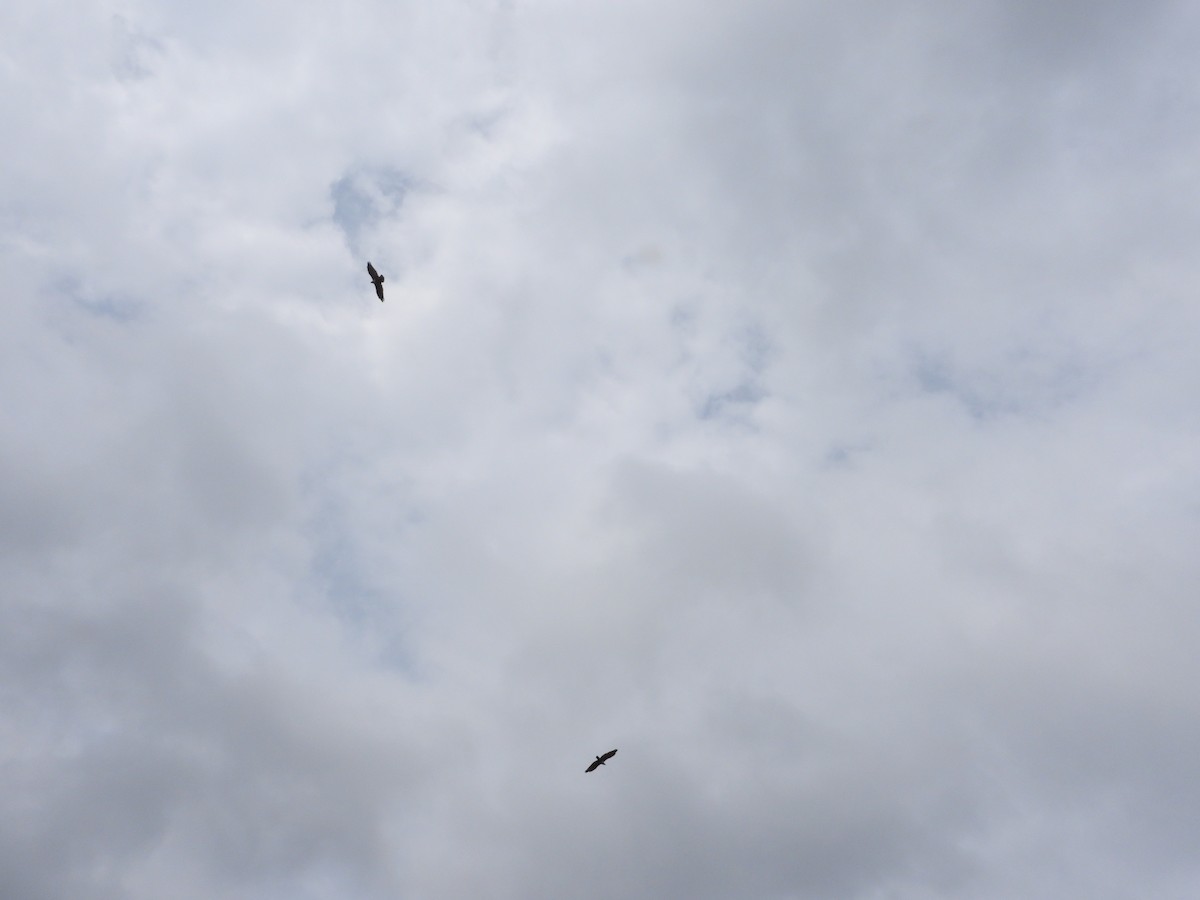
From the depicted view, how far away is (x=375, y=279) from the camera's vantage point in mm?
87438

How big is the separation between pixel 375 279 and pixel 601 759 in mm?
69477

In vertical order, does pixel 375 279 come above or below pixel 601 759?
above

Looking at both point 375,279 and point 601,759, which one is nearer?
point 375,279

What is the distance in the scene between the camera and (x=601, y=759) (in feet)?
375
